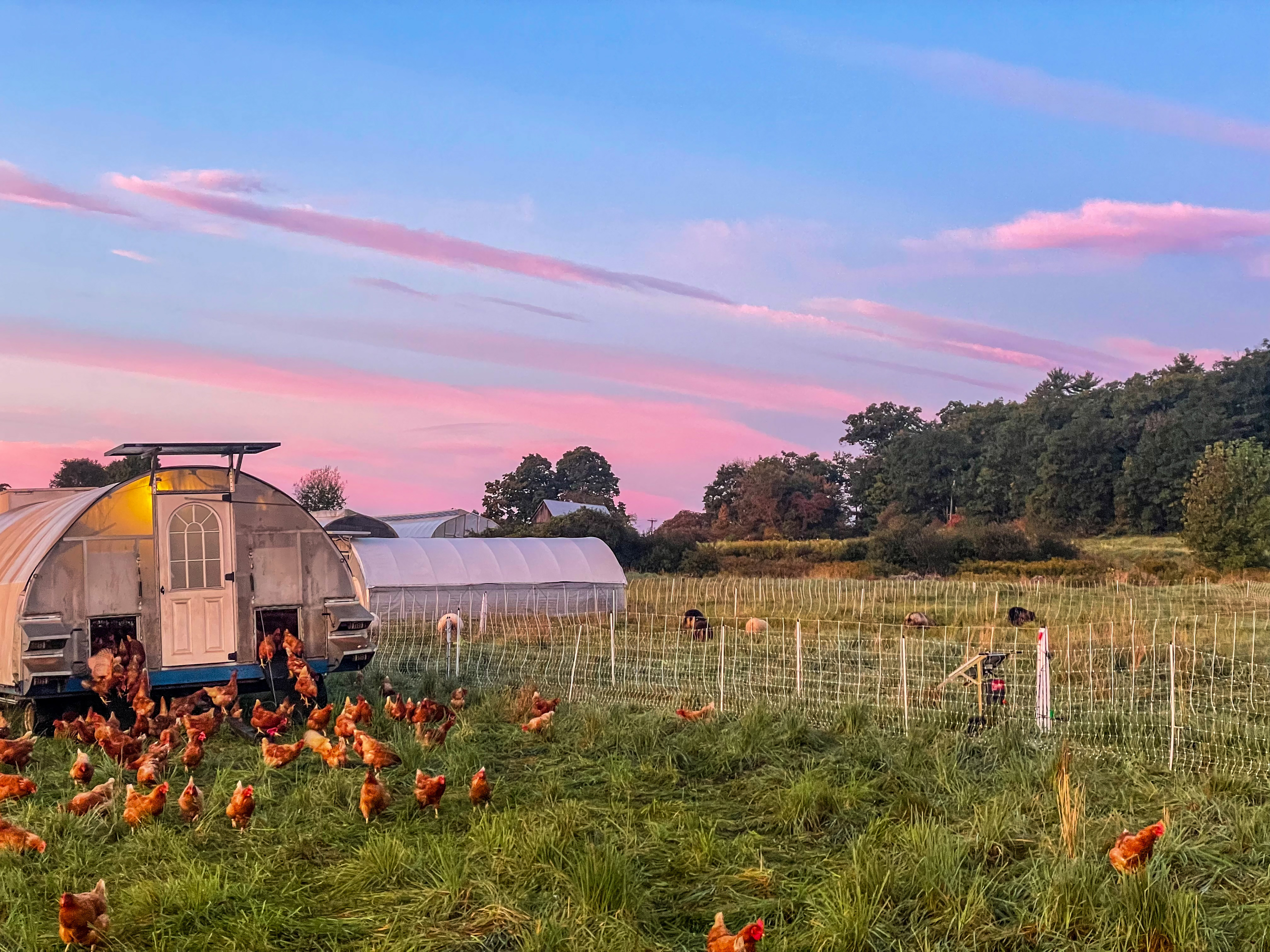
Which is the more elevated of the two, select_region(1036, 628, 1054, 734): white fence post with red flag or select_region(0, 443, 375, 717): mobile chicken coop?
select_region(0, 443, 375, 717): mobile chicken coop

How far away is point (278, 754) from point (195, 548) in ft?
11.9

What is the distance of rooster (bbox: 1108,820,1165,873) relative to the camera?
4.92 meters

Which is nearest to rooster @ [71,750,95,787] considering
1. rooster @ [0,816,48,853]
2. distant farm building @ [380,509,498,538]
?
rooster @ [0,816,48,853]

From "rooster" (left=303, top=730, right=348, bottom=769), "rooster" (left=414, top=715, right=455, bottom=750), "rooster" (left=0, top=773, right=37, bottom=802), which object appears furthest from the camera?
"rooster" (left=414, top=715, right=455, bottom=750)

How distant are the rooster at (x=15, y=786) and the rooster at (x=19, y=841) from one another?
1190mm

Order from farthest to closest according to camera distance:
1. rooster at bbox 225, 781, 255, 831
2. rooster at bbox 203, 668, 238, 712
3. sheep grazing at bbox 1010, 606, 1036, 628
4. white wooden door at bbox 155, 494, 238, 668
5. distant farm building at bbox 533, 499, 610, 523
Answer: distant farm building at bbox 533, 499, 610, 523, sheep grazing at bbox 1010, 606, 1036, 628, white wooden door at bbox 155, 494, 238, 668, rooster at bbox 203, 668, 238, 712, rooster at bbox 225, 781, 255, 831

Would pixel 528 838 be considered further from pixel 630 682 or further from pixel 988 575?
pixel 988 575

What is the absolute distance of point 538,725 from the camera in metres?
8.67

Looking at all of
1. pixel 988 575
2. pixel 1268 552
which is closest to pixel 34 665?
pixel 988 575

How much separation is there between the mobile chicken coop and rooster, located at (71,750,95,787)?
239 centimetres

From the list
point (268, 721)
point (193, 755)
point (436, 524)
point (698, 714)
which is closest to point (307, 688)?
point (268, 721)

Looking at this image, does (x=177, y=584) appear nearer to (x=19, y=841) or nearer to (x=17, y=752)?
(x=17, y=752)

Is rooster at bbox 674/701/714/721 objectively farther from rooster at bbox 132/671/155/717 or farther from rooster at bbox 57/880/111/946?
rooster at bbox 57/880/111/946

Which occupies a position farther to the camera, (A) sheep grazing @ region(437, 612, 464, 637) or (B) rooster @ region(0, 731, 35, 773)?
(A) sheep grazing @ region(437, 612, 464, 637)
